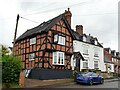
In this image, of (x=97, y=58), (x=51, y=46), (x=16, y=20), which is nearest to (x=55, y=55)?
(x=51, y=46)

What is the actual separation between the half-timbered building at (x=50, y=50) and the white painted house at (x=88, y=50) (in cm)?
750

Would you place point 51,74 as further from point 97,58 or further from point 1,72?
point 97,58

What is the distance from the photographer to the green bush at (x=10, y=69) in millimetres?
18953

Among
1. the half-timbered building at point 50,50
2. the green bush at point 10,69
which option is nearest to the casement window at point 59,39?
the half-timbered building at point 50,50

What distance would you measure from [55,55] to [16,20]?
802 cm

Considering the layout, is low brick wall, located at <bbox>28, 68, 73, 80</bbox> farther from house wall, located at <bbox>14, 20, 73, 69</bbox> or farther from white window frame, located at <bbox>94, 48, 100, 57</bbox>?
white window frame, located at <bbox>94, 48, 100, 57</bbox>

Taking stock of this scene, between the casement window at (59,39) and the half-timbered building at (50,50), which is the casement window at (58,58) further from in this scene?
the casement window at (59,39)

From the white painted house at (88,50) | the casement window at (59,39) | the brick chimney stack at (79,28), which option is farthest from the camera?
the brick chimney stack at (79,28)

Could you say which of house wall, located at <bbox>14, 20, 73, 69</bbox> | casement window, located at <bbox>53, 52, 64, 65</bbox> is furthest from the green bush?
casement window, located at <bbox>53, 52, 64, 65</bbox>

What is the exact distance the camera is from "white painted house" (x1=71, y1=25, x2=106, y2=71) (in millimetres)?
39300

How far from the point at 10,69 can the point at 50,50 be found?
9.38 meters

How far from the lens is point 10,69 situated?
1922cm

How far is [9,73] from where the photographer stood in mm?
19141

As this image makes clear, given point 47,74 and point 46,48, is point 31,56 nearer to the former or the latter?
point 46,48
